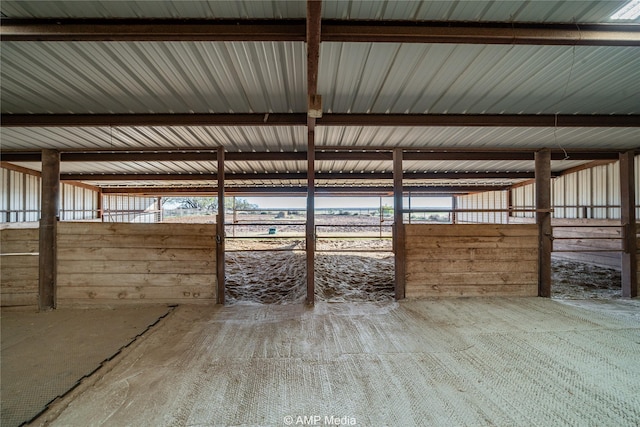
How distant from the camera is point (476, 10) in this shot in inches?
63.1

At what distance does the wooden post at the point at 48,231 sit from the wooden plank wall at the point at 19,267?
134 mm

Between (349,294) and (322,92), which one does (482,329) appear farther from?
(322,92)

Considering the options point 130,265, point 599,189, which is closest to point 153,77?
point 130,265

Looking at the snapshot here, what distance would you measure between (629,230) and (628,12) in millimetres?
3739

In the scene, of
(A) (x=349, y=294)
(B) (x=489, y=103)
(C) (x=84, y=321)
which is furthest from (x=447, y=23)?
(C) (x=84, y=321)

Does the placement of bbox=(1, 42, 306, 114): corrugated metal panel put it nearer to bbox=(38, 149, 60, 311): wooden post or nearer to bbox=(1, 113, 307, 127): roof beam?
bbox=(1, 113, 307, 127): roof beam

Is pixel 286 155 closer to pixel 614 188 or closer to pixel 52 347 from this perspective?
pixel 52 347

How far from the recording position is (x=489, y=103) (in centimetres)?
269

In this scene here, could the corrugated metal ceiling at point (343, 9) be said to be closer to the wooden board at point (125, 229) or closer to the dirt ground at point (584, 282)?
the wooden board at point (125, 229)

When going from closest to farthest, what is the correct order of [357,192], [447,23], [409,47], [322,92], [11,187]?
1. [447,23]
2. [409,47]
3. [322,92]
4. [11,187]
5. [357,192]

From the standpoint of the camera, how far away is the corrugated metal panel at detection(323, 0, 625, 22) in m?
1.54

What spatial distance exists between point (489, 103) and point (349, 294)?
2.99 meters

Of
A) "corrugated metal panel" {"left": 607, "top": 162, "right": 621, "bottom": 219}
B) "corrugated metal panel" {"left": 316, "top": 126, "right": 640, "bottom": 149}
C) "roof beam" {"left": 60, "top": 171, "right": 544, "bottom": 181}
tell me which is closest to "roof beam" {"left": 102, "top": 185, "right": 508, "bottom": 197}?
"roof beam" {"left": 60, "top": 171, "right": 544, "bottom": 181}

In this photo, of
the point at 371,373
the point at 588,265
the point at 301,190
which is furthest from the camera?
the point at 301,190
